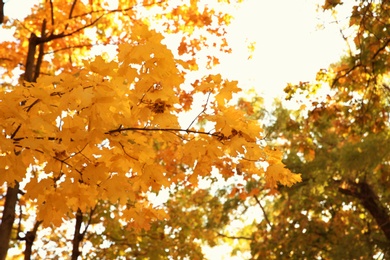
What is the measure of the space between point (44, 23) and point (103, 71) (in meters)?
5.04

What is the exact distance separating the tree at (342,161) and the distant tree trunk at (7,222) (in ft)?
13.5

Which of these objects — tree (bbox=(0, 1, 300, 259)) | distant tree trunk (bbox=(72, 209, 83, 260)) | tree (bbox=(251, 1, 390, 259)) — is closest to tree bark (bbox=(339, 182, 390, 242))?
tree (bbox=(251, 1, 390, 259))

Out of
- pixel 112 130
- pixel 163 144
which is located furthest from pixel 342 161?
pixel 112 130

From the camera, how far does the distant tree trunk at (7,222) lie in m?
5.18

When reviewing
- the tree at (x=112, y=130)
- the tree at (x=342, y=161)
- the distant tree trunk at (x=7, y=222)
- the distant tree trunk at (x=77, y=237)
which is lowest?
the tree at (x=112, y=130)

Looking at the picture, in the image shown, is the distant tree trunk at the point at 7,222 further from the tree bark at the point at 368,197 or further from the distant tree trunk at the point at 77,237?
the tree bark at the point at 368,197

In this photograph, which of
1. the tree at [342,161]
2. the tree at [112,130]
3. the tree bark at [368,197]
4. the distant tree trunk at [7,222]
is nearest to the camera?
the tree at [112,130]

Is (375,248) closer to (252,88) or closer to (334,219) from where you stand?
(334,219)

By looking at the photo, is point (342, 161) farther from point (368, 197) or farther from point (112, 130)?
point (112, 130)

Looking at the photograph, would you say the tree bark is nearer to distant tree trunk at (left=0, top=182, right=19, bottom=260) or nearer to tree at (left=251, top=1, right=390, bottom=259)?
tree at (left=251, top=1, right=390, bottom=259)

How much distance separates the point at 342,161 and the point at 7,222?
612 centimetres

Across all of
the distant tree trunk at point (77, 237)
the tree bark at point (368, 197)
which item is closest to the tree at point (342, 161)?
the tree bark at point (368, 197)

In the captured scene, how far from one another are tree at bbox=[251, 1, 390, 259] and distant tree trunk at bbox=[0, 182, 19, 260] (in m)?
4.13

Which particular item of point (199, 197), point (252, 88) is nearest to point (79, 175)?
point (199, 197)
